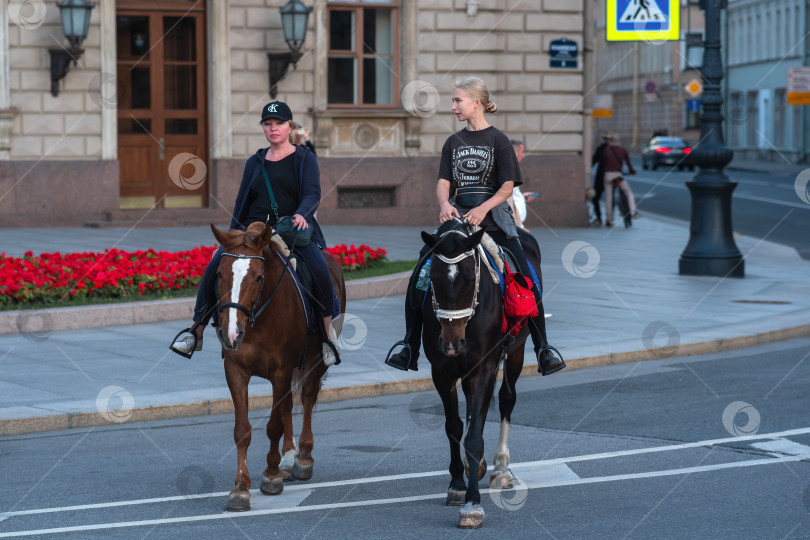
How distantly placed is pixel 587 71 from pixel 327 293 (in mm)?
20105

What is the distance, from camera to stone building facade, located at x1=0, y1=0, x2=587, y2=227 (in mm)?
23156

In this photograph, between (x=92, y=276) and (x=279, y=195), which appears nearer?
(x=279, y=195)

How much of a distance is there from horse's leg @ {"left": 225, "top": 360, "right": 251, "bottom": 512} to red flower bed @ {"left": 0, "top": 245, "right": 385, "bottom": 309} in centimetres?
683

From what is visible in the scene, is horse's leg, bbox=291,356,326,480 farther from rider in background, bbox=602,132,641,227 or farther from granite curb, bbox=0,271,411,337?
rider in background, bbox=602,132,641,227

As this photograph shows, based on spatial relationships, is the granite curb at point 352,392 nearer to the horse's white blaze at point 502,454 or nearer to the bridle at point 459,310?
the horse's white blaze at point 502,454

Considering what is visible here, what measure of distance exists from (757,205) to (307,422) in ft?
101

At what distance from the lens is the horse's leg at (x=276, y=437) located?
7.51 m

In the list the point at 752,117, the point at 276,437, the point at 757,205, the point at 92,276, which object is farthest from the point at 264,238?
the point at 752,117

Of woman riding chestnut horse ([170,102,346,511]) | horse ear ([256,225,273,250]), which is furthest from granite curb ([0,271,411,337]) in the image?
horse ear ([256,225,273,250])

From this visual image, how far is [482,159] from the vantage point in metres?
7.54

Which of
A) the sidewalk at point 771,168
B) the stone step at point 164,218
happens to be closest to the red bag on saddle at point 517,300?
the stone step at point 164,218

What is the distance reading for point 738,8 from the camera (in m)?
83.6

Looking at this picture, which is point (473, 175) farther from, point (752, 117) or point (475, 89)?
point (752, 117)

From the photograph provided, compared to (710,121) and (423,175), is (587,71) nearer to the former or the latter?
(423,175)
